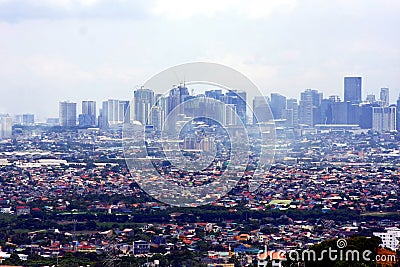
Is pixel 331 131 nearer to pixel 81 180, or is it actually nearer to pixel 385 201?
pixel 81 180

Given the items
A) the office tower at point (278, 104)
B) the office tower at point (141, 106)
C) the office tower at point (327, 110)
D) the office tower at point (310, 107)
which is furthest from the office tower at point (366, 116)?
the office tower at point (141, 106)

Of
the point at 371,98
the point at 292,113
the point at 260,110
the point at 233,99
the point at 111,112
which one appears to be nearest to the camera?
the point at 233,99

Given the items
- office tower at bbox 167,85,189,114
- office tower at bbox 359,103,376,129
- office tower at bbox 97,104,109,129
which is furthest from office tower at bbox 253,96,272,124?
office tower at bbox 359,103,376,129

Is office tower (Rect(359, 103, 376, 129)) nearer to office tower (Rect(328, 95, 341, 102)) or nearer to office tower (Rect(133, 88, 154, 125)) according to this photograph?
office tower (Rect(328, 95, 341, 102))

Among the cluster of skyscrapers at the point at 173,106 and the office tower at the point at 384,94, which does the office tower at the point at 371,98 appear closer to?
the office tower at the point at 384,94

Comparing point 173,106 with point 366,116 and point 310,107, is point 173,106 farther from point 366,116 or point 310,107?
point 366,116

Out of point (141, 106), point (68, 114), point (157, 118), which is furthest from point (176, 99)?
point (68, 114)
